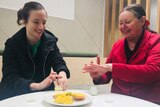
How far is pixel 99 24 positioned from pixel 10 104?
233cm

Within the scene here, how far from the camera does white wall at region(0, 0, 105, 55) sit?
2.63 metres

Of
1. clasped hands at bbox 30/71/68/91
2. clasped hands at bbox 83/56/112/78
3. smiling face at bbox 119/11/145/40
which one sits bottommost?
clasped hands at bbox 30/71/68/91

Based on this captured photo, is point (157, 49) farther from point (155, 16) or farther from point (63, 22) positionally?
point (63, 22)

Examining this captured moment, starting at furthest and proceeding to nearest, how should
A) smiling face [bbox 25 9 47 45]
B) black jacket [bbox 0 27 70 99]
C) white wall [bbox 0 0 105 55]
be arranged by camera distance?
white wall [bbox 0 0 105 55], smiling face [bbox 25 9 47 45], black jacket [bbox 0 27 70 99]

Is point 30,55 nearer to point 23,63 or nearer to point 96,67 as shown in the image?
point 23,63

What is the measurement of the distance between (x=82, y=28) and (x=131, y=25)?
1.49 m

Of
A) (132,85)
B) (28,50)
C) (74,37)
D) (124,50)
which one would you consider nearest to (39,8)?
(28,50)

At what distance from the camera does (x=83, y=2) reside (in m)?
2.83

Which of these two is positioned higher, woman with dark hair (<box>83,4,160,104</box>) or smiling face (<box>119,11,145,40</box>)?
smiling face (<box>119,11,145,40</box>)

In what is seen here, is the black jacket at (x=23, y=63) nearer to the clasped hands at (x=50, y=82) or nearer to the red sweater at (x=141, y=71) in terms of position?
the clasped hands at (x=50, y=82)

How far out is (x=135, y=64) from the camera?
1373 mm

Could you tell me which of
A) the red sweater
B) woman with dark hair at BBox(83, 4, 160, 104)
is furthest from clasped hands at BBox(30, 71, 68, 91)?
the red sweater

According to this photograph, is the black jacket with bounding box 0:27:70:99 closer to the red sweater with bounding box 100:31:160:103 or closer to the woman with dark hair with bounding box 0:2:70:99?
the woman with dark hair with bounding box 0:2:70:99

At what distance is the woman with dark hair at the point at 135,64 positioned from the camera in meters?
1.23
